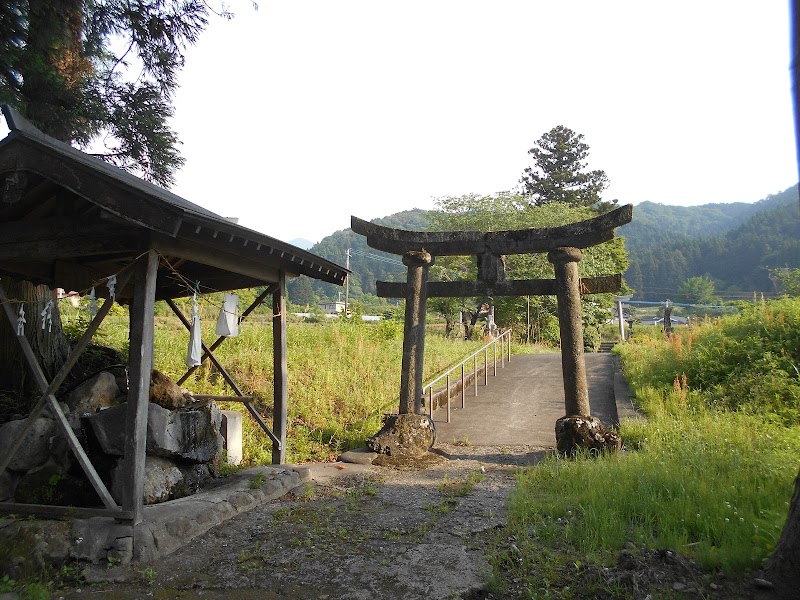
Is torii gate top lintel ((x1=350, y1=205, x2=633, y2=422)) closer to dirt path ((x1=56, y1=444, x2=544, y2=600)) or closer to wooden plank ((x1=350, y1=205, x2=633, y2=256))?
wooden plank ((x1=350, y1=205, x2=633, y2=256))

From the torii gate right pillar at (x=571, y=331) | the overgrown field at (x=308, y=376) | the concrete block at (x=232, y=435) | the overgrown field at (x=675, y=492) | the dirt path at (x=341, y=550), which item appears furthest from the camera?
the overgrown field at (x=308, y=376)

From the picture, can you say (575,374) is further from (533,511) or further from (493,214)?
(493,214)

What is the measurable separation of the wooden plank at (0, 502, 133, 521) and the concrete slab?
19.4 feet

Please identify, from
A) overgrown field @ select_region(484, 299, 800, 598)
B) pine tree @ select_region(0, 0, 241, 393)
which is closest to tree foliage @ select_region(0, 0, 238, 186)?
pine tree @ select_region(0, 0, 241, 393)

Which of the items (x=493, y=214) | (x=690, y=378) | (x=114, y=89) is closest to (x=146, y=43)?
(x=114, y=89)

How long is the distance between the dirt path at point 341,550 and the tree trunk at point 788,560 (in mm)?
1667

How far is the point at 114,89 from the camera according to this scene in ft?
28.1

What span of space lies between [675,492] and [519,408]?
6.45 metres

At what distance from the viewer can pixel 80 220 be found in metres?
4.98

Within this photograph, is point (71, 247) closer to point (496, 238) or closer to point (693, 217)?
point (496, 238)

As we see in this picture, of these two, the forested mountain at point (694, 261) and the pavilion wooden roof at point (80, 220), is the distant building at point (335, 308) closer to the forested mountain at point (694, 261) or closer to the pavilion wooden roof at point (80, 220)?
the forested mountain at point (694, 261)

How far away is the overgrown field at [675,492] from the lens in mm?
3732

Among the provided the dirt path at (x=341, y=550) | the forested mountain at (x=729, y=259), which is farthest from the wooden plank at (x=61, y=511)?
the forested mountain at (x=729, y=259)

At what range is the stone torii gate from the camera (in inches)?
323
